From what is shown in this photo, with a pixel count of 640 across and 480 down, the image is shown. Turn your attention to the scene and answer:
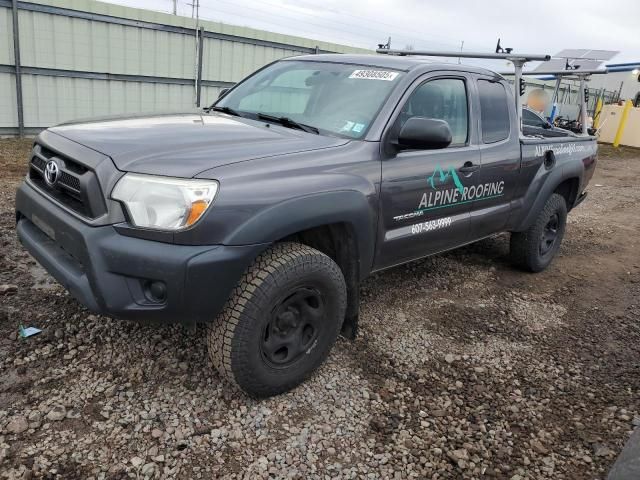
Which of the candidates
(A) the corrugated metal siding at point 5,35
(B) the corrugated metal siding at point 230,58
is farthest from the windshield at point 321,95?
(B) the corrugated metal siding at point 230,58

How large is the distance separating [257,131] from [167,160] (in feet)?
2.46

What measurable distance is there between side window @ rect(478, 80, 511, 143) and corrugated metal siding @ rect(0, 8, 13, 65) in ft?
27.4

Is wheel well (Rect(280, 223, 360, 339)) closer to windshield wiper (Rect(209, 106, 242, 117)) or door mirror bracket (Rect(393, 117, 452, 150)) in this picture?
door mirror bracket (Rect(393, 117, 452, 150))

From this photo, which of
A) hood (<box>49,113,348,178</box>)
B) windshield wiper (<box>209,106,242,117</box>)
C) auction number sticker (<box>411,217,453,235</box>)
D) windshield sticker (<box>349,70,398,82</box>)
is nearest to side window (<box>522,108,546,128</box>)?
auction number sticker (<box>411,217,453,235</box>)

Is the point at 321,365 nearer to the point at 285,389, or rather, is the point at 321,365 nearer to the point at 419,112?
the point at 285,389

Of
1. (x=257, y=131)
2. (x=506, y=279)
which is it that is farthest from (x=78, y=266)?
(x=506, y=279)

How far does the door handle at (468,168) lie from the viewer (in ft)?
11.8

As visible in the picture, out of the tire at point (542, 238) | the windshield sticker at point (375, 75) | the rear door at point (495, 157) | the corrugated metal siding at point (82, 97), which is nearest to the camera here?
the windshield sticker at point (375, 75)

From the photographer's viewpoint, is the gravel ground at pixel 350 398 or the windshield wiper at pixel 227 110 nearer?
the gravel ground at pixel 350 398

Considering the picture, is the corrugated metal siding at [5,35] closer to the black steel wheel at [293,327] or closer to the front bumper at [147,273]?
the front bumper at [147,273]

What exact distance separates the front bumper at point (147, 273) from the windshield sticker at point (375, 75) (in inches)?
60.3

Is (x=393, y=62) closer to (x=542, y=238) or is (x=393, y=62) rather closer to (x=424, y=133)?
(x=424, y=133)

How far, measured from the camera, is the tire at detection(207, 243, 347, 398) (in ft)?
8.12

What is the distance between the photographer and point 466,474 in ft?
7.95
